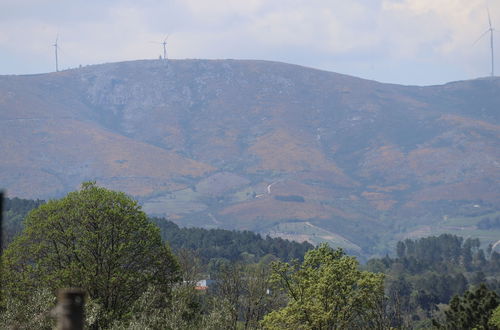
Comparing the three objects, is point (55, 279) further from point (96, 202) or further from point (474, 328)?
point (474, 328)

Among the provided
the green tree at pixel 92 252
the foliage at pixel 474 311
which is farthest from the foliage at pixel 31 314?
the foliage at pixel 474 311

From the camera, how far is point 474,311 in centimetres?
7225

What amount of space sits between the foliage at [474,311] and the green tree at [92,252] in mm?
26074

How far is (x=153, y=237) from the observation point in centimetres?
6250

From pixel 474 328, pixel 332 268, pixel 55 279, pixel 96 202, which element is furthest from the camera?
pixel 474 328

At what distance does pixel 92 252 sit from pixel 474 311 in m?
33.8

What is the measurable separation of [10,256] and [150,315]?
13.2 metres

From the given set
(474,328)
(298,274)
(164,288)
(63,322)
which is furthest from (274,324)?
(63,322)

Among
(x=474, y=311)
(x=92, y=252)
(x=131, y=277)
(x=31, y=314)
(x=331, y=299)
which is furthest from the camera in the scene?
(x=474, y=311)

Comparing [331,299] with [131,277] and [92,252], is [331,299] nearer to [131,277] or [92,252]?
[131,277]

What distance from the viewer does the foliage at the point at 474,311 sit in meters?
Answer: 69.8

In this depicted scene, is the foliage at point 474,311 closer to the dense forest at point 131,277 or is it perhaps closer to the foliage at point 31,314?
the dense forest at point 131,277

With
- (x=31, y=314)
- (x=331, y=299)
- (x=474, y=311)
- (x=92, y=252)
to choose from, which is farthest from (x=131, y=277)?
(x=474, y=311)

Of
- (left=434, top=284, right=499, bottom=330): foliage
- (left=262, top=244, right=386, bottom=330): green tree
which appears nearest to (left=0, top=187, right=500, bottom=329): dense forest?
(left=262, top=244, right=386, bottom=330): green tree
